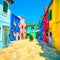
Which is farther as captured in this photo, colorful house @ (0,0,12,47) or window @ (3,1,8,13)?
window @ (3,1,8,13)

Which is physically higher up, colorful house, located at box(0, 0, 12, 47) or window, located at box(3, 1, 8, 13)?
window, located at box(3, 1, 8, 13)

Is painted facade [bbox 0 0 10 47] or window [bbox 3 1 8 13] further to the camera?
window [bbox 3 1 8 13]

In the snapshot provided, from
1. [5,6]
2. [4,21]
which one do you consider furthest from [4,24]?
[5,6]

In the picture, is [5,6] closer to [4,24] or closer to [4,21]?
[4,21]

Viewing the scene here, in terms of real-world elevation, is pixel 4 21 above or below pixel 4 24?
above

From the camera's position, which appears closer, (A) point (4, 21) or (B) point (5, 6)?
(A) point (4, 21)

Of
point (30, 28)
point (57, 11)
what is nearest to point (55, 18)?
point (57, 11)

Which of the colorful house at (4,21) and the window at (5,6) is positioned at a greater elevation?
the window at (5,6)

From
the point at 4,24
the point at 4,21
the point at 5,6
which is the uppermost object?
the point at 5,6

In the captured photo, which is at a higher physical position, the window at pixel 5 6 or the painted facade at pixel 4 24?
the window at pixel 5 6

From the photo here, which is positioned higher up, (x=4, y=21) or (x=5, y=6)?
(x=5, y=6)

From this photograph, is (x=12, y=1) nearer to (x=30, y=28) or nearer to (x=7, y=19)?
(x=7, y=19)

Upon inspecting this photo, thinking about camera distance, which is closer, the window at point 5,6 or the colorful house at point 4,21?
the colorful house at point 4,21

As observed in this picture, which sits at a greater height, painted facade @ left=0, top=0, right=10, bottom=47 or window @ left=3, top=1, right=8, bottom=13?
window @ left=3, top=1, right=8, bottom=13
